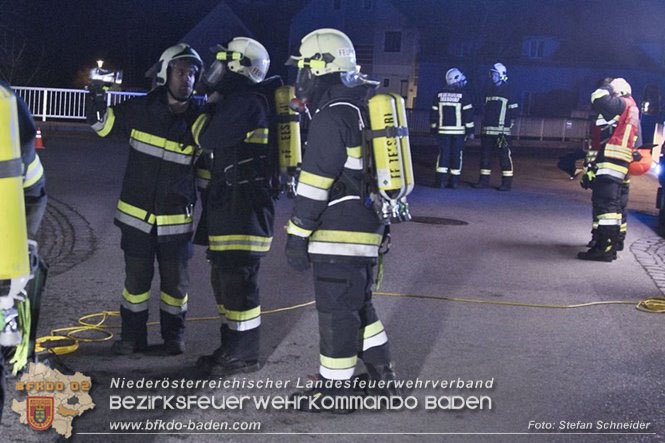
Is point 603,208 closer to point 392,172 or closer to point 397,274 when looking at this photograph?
point 397,274

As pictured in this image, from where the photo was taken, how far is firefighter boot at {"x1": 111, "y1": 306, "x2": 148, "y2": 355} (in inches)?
244

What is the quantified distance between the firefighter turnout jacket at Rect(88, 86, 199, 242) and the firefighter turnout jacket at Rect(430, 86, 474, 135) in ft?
35.9

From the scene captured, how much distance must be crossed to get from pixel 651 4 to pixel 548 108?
1234 cm

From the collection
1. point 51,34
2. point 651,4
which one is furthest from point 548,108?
point 51,34

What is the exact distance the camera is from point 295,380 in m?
5.85

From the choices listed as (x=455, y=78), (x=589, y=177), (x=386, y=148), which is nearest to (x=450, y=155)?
(x=455, y=78)

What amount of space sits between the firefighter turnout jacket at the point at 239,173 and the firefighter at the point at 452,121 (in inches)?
429

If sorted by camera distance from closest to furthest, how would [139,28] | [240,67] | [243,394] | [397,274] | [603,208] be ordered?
[243,394] → [240,67] → [397,274] → [603,208] → [139,28]

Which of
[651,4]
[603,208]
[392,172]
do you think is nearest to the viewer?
[392,172]

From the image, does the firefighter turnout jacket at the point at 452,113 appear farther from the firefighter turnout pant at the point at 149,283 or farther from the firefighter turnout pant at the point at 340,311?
the firefighter turnout pant at the point at 340,311

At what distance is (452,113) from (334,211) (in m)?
11.7

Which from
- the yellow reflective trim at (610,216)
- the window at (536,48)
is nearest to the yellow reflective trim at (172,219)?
the yellow reflective trim at (610,216)

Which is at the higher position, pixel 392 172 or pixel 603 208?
pixel 392 172

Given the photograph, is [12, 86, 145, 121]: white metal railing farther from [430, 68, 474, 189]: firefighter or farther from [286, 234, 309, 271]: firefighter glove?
[286, 234, 309, 271]: firefighter glove
